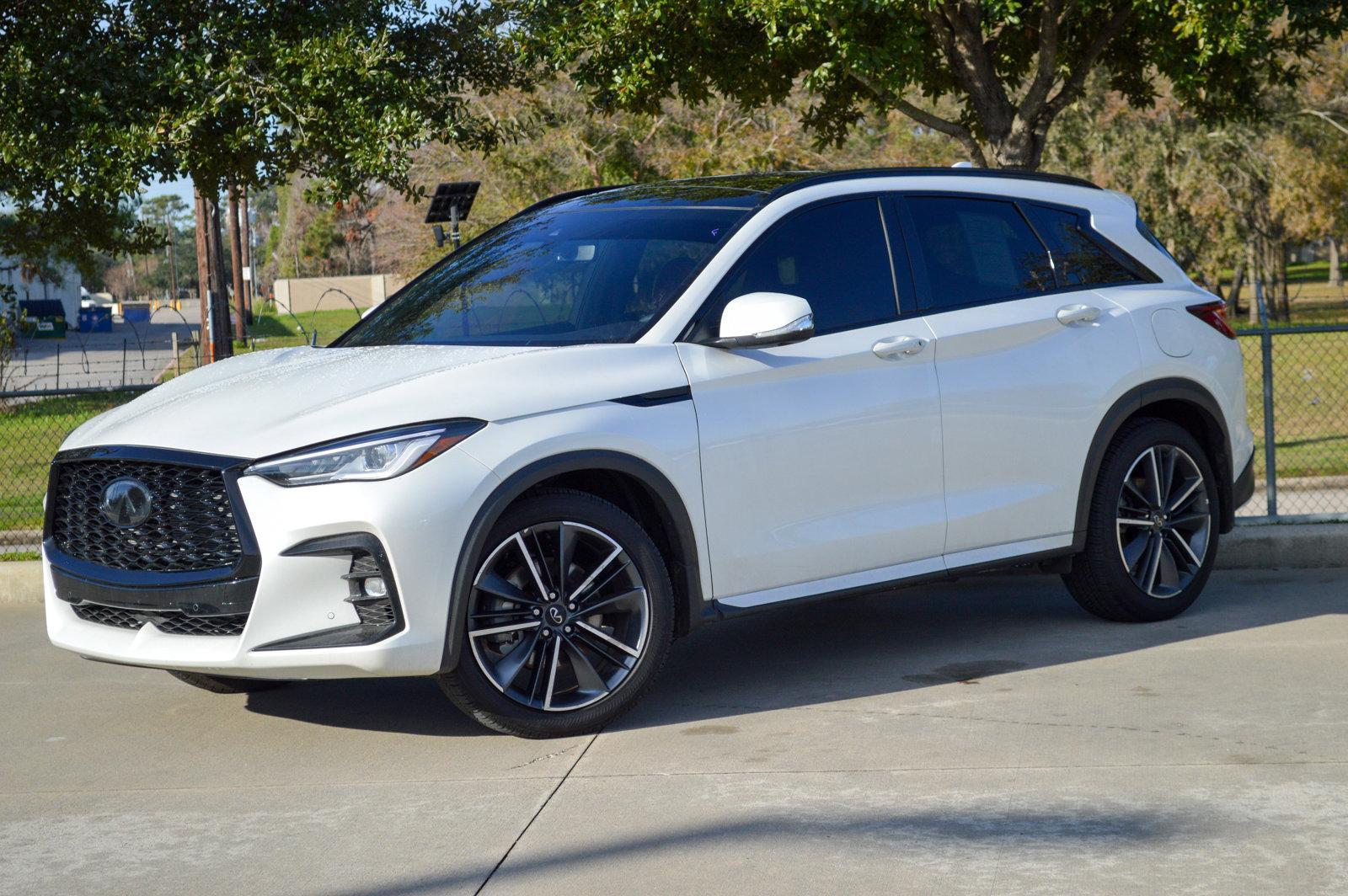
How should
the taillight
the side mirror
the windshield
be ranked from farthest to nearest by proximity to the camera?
1. the taillight
2. the windshield
3. the side mirror

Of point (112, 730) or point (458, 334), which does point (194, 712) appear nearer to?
point (112, 730)

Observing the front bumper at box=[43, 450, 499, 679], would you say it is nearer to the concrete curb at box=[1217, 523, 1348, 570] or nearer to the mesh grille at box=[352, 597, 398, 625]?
the mesh grille at box=[352, 597, 398, 625]

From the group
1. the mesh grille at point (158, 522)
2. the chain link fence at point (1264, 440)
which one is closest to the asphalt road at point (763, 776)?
the mesh grille at point (158, 522)

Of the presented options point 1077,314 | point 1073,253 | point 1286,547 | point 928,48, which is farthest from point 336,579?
point 928,48

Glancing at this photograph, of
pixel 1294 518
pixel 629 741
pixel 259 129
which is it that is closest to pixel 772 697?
pixel 629 741

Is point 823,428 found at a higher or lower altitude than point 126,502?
higher

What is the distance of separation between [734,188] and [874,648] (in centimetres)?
205

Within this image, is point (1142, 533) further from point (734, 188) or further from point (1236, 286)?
point (1236, 286)

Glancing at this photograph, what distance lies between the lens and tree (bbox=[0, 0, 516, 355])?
12.4 metres

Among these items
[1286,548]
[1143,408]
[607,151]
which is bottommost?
[1286,548]

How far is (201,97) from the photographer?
41.4 feet

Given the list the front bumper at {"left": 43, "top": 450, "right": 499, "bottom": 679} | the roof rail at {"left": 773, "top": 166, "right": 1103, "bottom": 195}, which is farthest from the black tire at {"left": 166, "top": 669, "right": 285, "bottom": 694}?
the roof rail at {"left": 773, "top": 166, "right": 1103, "bottom": 195}

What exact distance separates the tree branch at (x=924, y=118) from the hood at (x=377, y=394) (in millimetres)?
8280

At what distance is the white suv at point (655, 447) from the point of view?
5062mm
